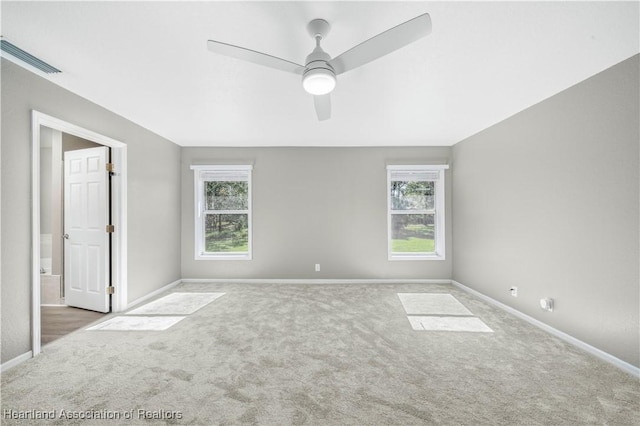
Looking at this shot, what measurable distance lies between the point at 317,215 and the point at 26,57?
363cm

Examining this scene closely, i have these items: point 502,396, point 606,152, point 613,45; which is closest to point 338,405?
point 502,396

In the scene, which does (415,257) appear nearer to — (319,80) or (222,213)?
(222,213)

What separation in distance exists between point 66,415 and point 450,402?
7.74 feet

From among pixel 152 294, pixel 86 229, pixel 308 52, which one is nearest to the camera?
pixel 308 52

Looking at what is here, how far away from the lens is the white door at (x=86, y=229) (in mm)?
3271

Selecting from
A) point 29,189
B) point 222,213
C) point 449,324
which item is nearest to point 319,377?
point 449,324

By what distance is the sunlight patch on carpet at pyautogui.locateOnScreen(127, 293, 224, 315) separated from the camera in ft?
10.6

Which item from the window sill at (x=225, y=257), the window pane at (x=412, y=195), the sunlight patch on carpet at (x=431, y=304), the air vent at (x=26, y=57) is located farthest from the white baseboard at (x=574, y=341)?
the air vent at (x=26, y=57)

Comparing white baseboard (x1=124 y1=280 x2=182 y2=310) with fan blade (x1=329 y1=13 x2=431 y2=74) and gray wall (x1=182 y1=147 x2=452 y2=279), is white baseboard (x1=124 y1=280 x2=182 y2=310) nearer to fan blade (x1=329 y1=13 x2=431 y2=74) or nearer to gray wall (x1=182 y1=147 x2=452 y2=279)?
gray wall (x1=182 y1=147 x2=452 y2=279)

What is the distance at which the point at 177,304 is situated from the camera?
353 cm

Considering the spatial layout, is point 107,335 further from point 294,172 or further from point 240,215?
point 294,172

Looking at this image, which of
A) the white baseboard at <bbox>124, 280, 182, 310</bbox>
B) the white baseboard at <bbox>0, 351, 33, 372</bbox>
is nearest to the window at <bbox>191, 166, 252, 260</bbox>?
the white baseboard at <bbox>124, 280, 182, 310</bbox>

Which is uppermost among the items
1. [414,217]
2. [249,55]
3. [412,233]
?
[249,55]

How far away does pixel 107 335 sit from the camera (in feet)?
8.63
